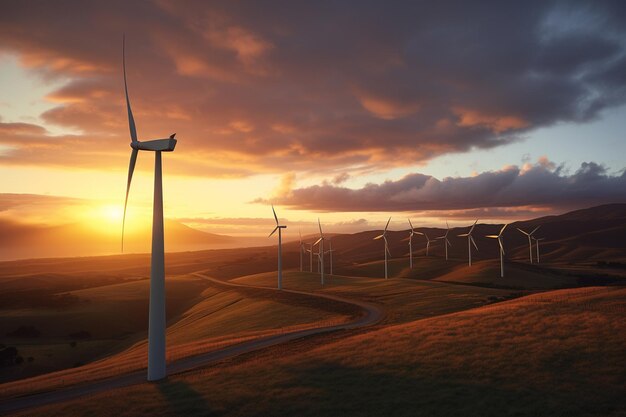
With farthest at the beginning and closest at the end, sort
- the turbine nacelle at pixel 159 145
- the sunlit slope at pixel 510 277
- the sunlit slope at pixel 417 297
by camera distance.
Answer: the sunlit slope at pixel 510 277 → the sunlit slope at pixel 417 297 → the turbine nacelle at pixel 159 145

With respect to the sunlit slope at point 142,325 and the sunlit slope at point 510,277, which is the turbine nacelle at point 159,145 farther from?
the sunlit slope at point 510,277

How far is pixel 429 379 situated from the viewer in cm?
3534

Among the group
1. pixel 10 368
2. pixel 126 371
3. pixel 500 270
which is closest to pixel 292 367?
pixel 126 371

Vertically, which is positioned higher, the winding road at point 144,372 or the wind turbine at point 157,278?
the wind turbine at point 157,278

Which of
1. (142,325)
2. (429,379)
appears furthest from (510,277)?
(429,379)

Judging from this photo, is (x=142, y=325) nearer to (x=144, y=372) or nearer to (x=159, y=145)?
(x=144, y=372)

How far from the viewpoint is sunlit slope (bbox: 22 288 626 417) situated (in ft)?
101

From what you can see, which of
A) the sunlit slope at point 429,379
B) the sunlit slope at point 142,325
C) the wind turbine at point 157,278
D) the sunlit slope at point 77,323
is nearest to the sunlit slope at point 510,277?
the sunlit slope at point 142,325

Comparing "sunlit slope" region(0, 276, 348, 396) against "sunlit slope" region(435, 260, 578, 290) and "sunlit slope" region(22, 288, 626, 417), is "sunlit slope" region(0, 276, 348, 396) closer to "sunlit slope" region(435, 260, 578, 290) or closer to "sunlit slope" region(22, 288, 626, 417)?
"sunlit slope" region(22, 288, 626, 417)

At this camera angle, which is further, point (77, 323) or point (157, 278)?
point (77, 323)

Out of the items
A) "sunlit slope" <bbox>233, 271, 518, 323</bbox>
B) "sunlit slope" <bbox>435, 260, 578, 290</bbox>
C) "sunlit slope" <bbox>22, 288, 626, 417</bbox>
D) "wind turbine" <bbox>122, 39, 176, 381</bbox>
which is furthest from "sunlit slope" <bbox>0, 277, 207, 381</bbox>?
"sunlit slope" <bbox>435, 260, 578, 290</bbox>

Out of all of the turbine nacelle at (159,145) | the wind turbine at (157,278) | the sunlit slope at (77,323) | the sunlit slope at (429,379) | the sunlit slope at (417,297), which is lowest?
the sunlit slope at (77,323)

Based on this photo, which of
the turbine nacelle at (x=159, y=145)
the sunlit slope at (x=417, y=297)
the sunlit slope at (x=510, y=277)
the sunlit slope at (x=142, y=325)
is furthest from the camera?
the sunlit slope at (x=510, y=277)

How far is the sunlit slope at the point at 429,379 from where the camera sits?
101 ft
